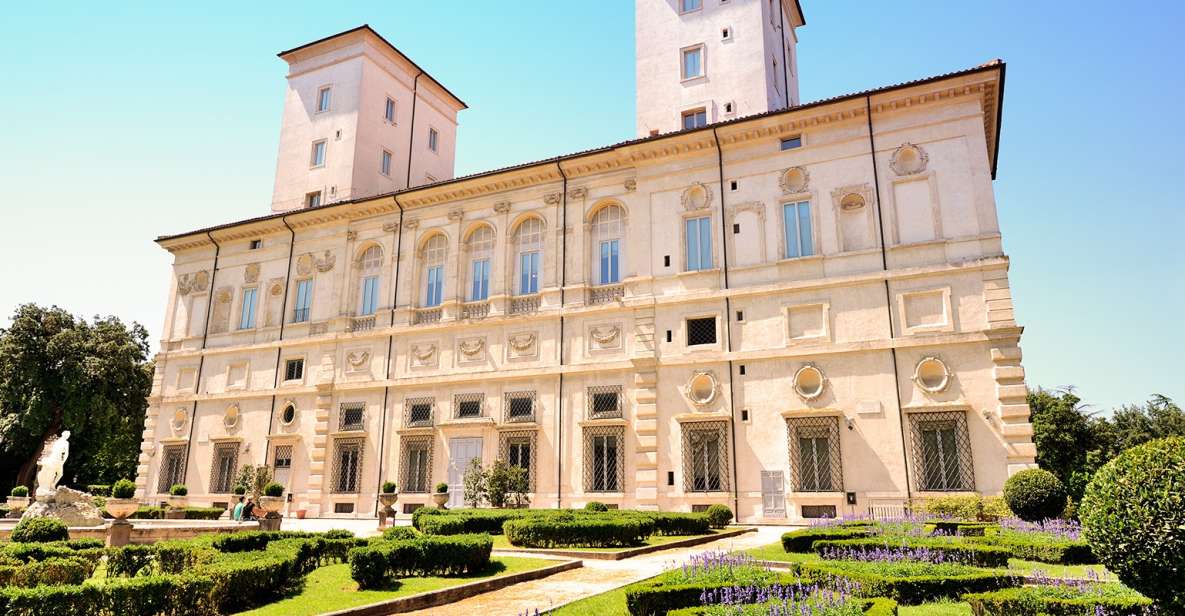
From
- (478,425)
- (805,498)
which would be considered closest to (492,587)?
(805,498)

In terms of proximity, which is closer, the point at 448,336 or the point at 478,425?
the point at 478,425

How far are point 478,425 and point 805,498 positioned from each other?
41.1 feet

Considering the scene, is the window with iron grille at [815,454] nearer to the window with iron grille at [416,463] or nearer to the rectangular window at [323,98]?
the window with iron grille at [416,463]

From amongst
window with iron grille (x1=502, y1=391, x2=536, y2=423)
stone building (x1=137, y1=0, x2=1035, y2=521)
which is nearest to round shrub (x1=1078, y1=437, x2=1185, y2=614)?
stone building (x1=137, y1=0, x2=1035, y2=521)

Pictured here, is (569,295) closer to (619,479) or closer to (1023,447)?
(619,479)

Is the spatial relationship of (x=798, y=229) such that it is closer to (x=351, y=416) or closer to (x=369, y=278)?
(x=369, y=278)

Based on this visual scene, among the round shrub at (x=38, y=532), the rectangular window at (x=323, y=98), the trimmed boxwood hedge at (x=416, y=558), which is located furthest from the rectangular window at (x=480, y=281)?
the trimmed boxwood hedge at (x=416, y=558)

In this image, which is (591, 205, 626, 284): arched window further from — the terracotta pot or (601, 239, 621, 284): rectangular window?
the terracotta pot

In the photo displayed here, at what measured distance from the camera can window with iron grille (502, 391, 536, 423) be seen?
2859cm

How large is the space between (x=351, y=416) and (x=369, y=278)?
21.1 feet

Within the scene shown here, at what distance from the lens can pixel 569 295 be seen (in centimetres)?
2919

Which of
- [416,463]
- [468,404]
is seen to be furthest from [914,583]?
[416,463]

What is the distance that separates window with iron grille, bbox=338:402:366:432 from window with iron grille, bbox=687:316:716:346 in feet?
47.7

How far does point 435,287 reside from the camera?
1283 inches
